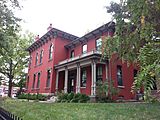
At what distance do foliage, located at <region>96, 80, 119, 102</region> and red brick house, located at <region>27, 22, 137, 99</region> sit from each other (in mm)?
636

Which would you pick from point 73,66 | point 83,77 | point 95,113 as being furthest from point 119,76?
point 95,113

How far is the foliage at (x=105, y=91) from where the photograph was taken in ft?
49.5

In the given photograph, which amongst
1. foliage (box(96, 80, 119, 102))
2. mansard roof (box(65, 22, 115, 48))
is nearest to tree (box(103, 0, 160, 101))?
foliage (box(96, 80, 119, 102))

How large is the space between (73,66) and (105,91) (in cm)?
558

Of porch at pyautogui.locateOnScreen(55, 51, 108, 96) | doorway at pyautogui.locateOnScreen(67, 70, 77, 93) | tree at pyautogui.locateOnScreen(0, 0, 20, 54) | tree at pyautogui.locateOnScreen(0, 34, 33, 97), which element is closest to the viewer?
tree at pyautogui.locateOnScreen(0, 0, 20, 54)

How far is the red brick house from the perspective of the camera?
1748 centimetres

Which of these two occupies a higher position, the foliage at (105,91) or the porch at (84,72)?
the porch at (84,72)

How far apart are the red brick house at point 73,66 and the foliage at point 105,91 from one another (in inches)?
25.0

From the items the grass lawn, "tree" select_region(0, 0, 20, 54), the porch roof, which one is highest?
"tree" select_region(0, 0, 20, 54)

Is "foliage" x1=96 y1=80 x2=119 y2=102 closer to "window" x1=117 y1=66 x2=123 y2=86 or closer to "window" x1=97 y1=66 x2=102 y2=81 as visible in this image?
"window" x1=97 y1=66 x2=102 y2=81

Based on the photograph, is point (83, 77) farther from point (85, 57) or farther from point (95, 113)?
point (95, 113)

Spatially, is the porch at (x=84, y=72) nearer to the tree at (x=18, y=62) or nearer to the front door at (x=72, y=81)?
the front door at (x=72, y=81)

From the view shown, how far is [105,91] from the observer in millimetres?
15117

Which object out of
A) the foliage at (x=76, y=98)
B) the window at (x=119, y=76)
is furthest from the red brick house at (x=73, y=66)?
the foliage at (x=76, y=98)
